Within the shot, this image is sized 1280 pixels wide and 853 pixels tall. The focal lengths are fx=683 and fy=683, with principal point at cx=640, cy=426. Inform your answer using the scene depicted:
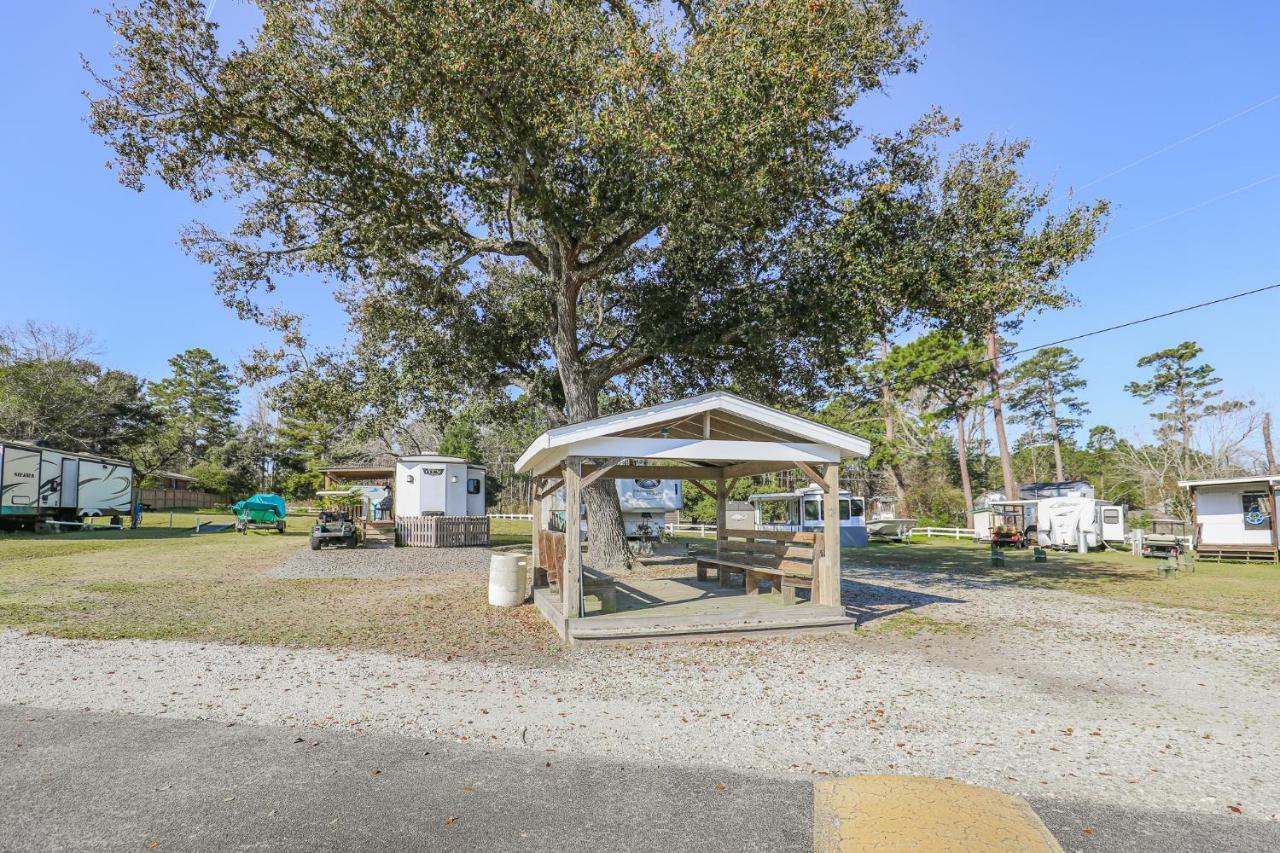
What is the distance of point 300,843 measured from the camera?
3188 mm

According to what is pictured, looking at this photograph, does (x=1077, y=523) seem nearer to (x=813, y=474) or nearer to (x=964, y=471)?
(x=964, y=471)

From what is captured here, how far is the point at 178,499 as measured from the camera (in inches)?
2040

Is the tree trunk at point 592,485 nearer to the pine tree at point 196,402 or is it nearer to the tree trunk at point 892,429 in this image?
the tree trunk at point 892,429

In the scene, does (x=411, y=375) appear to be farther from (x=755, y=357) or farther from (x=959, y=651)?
(x=959, y=651)

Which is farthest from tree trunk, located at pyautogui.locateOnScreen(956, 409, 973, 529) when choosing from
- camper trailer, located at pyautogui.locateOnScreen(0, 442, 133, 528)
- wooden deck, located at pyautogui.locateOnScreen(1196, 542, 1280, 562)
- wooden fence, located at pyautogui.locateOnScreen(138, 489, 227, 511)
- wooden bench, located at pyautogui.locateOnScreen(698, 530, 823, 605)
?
wooden fence, located at pyautogui.locateOnScreen(138, 489, 227, 511)

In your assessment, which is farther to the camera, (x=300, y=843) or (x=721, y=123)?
(x=721, y=123)

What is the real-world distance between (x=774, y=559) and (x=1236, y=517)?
1915 cm

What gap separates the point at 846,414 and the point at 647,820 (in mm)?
36372

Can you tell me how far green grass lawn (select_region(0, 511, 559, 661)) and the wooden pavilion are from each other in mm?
886

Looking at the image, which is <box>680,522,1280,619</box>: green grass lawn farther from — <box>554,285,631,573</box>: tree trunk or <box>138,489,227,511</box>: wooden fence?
<box>138,489,227,511</box>: wooden fence

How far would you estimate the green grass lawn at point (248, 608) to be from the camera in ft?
26.2

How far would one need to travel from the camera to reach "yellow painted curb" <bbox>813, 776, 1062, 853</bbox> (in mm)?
3178

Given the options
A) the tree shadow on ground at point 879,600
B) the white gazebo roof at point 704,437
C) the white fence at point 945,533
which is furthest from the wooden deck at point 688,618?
the white fence at point 945,533

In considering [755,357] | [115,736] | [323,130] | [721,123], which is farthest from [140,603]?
[755,357]
